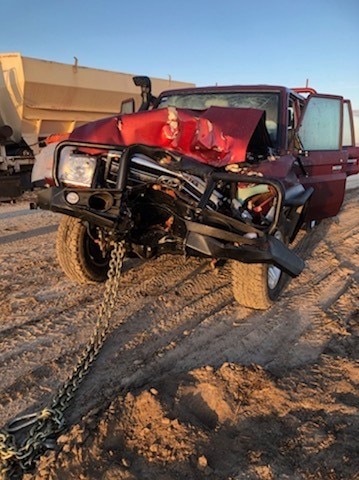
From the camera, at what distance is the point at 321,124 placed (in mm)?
5848

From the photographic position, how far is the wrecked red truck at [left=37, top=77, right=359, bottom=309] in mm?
3383

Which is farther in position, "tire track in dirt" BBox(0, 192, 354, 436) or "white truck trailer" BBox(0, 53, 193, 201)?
"white truck trailer" BBox(0, 53, 193, 201)

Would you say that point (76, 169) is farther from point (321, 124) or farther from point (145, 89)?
point (321, 124)

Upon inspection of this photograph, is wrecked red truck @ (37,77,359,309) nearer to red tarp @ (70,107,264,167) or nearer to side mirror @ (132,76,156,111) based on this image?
red tarp @ (70,107,264,167)

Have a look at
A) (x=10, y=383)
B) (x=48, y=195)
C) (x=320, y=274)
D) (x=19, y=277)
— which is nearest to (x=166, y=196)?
(x=48, y=195)

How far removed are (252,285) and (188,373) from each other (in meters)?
1.26

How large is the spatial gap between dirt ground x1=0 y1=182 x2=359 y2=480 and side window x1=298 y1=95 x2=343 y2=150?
1.54 meters

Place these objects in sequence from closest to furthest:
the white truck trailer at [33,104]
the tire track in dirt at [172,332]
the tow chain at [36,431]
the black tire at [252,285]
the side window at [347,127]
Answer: the tow chain at [36,431], the tire track in dirt at [172,332], the black tire at [252,285], the side window at [347,127], the white truck trailer at [33,104]

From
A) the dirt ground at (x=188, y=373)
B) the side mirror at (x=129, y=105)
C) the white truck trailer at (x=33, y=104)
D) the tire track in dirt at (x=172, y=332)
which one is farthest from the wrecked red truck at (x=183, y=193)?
the white truck trailer at (x=33, y=104)

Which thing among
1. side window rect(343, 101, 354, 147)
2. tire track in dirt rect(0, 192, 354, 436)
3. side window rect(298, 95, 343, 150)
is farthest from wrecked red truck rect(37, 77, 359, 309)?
side window rect(343, 101, 354, 147)

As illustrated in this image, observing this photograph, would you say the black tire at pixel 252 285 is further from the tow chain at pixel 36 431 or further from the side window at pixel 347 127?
the side window at pixel 347 127

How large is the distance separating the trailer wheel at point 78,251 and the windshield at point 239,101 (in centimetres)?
192

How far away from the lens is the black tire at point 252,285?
157 inches

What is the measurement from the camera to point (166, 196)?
3477mm
